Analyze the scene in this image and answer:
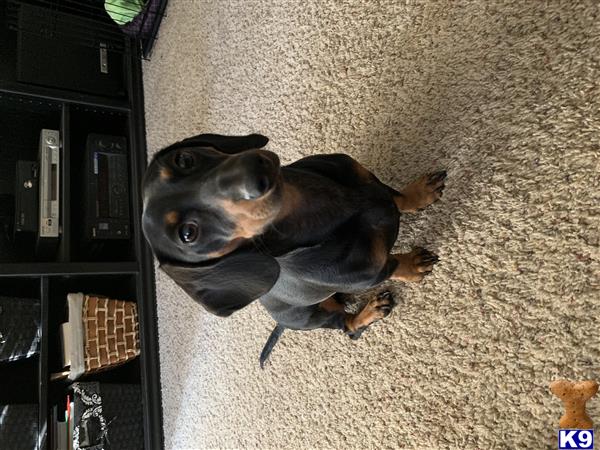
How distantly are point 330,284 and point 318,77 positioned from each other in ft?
2.63

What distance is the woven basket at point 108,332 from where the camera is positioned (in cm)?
200

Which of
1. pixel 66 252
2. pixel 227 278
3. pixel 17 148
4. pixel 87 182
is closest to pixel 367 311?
pixel 227 278

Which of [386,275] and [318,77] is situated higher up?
[318,77]

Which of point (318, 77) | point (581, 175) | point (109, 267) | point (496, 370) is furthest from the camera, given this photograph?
point (109, 267)

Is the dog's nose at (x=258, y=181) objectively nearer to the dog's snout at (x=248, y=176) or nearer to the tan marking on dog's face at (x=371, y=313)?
the dog's snout at (x=248, y=176)

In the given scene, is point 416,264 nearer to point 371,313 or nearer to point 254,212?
point 371,313

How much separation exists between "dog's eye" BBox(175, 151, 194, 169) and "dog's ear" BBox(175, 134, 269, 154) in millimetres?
49

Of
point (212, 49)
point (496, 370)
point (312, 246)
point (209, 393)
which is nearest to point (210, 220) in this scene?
point (312, 246)

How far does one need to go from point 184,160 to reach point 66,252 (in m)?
1.34

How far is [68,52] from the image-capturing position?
7.68ft

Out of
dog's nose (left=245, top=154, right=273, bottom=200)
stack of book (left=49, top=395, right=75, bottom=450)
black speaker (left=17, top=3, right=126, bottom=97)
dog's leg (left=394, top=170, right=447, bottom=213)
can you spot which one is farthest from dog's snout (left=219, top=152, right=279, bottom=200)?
black speaker (left=17, top=3, right=126, bottom=97)

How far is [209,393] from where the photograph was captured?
1.99 metres

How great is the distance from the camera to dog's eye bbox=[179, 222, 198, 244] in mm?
907

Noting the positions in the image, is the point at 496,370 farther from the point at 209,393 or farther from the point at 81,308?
the point at 81,308
